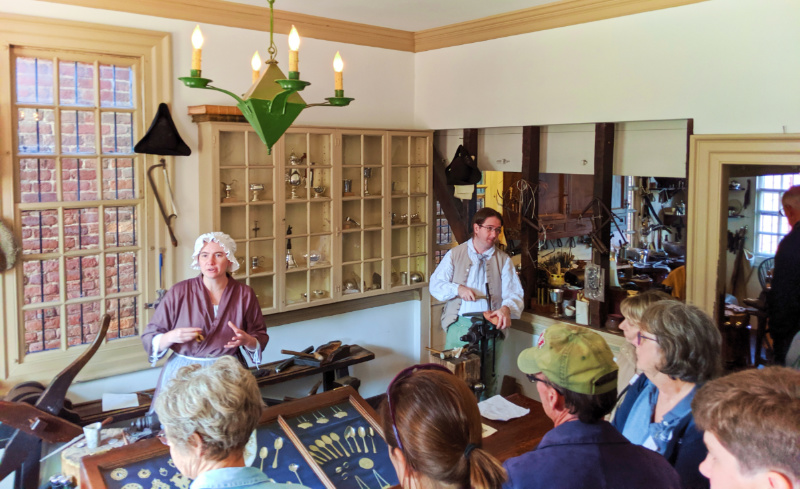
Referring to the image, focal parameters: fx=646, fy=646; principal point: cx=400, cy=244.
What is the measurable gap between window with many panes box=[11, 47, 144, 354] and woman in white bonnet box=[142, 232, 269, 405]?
97 centimetres

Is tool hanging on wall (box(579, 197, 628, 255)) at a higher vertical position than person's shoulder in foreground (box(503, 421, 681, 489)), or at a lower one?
higher

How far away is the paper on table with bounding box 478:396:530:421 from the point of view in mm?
3166

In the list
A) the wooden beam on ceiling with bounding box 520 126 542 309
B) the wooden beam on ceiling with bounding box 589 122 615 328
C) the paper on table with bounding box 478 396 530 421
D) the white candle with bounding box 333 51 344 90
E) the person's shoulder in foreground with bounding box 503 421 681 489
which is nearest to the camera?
the person's shoulder in foreground with bounding box 503 421 681 489

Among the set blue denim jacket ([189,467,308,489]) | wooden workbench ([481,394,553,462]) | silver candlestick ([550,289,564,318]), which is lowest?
wooden workbench ([481,394,553,462])

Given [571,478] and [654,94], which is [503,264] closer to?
[654,94]

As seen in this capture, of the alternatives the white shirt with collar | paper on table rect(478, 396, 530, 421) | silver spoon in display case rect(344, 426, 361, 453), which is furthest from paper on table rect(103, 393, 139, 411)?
Result: paper on table rect(478, 396, 530, 421)

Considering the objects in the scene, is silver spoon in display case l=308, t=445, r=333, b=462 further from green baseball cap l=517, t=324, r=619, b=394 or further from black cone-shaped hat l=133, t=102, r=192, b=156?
black cone-shaped hat l=133, t=102, r=192, b=156

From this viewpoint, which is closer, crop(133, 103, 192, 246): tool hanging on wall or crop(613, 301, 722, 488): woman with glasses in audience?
crop(613, 301, 722, 488): woman with glasses in audience

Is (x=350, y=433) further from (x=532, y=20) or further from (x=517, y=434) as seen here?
(x=532, y=20)

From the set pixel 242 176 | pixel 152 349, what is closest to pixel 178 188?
pixel 242 176

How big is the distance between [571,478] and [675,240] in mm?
5744

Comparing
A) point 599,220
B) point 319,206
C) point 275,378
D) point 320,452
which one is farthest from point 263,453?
point 599,220

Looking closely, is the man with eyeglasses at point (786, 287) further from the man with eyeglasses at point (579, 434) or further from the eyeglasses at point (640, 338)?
the man with eyeglasses at point (579, 434)

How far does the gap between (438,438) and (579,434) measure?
1.81 ft
